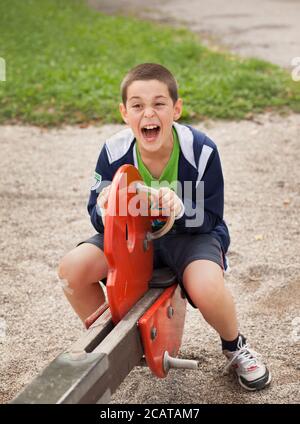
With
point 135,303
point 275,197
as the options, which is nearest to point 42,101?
point 275,197

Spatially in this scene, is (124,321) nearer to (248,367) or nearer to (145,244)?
(145,244)

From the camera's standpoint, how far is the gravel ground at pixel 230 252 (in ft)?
7.89

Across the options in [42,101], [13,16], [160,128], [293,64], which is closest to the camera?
[160,128]

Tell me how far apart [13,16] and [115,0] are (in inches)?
103

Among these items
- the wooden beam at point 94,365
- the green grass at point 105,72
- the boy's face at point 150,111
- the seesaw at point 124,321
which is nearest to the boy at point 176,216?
the boy's face at point 150,111

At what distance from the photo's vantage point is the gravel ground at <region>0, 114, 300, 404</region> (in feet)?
7.89

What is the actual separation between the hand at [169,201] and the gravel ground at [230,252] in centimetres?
62

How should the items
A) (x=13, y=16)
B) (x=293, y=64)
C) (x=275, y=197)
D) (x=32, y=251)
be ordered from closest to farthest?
(x=32, y=251)
(x=275, y=197)
(x=293, y=64)
(x=13, y=16)

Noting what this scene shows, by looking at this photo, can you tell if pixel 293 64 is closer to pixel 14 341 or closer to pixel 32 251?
pixel 32 251

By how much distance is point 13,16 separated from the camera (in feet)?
34.0

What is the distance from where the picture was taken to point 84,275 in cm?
228

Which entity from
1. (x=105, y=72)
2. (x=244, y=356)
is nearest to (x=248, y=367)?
(x=244, y=356)

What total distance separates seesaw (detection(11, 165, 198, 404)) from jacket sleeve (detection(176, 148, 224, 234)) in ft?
Result: 0.39

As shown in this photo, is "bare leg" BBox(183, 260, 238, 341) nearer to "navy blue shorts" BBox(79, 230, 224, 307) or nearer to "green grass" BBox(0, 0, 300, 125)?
"navy blue shorts" BBox(79, 230, 224, 307)
